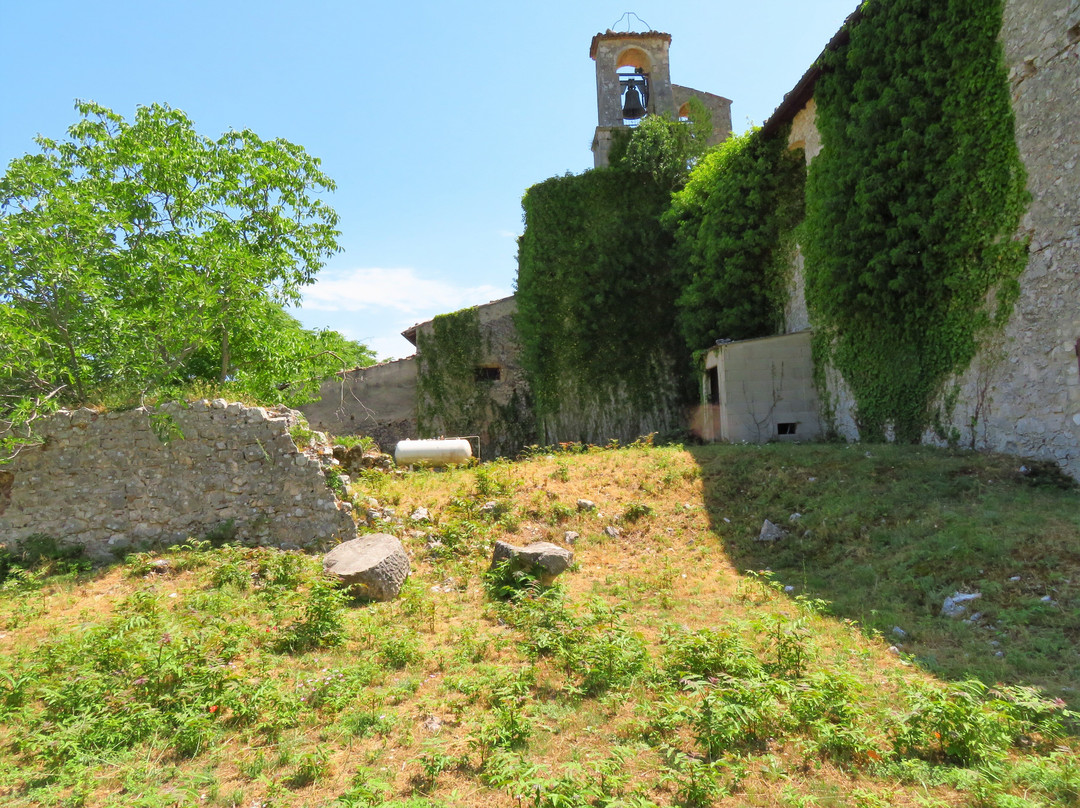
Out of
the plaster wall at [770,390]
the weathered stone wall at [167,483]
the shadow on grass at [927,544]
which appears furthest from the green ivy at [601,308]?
the weathered stone wall at [167,483]

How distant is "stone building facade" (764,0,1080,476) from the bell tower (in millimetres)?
13784

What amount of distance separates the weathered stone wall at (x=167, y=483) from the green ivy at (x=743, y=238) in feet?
37.6

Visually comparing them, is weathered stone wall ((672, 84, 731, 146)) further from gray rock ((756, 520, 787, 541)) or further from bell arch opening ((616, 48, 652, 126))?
gray rock ((756, 520, 787, 541))

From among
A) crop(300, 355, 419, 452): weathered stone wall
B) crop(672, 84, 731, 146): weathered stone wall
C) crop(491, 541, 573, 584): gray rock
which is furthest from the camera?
crop(672, 84, 731, 146): weathered stone wall

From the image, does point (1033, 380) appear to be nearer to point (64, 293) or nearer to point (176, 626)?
point (176, 626)

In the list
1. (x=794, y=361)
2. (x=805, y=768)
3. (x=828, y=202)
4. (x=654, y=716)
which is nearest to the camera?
(x=805, y=768)

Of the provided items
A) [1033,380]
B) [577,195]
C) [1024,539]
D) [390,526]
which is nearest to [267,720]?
[390,526]

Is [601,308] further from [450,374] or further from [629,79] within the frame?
[629,79]

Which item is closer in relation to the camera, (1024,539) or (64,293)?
(1024,539)

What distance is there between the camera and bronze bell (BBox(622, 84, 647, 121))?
71.3 feet

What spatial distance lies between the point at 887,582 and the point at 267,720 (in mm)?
6032

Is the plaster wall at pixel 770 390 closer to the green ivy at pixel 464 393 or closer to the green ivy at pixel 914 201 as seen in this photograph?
the green ivy at pixel 914 201

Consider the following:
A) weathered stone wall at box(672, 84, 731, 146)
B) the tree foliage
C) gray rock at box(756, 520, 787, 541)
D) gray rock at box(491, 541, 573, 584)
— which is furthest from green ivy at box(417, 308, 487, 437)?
gray rock at box(491, 541, 573, 584)

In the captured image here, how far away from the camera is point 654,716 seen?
4301 millimetres
